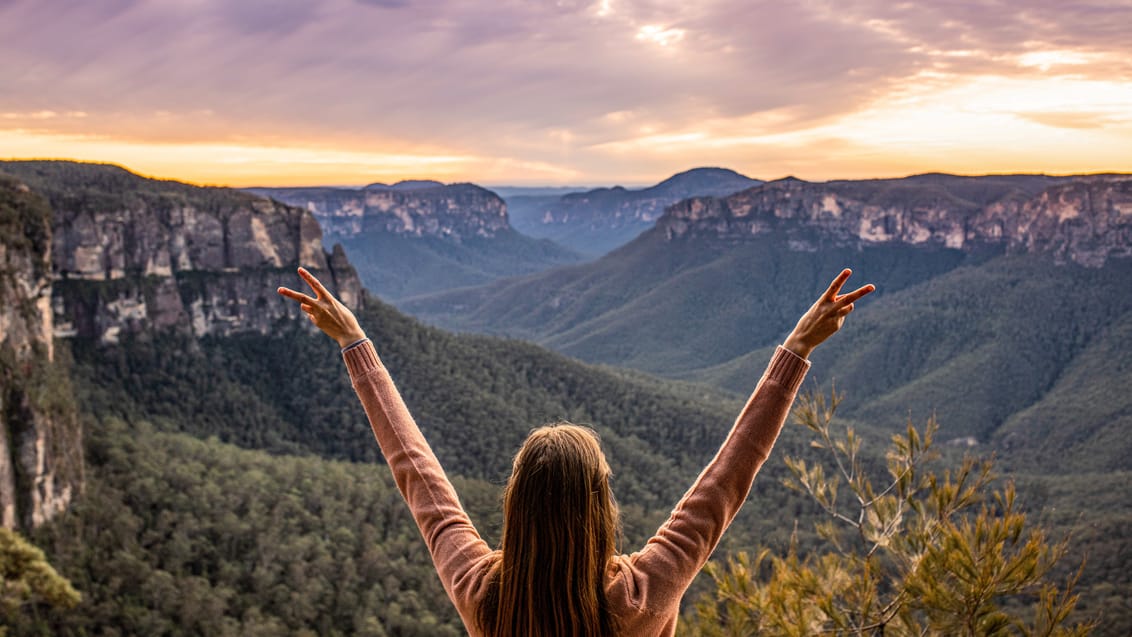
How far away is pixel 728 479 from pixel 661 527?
28cm

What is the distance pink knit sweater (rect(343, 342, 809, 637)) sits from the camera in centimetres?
241

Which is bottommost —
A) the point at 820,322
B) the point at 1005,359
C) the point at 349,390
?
the point at 1005,359

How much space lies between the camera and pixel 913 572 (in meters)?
5.98

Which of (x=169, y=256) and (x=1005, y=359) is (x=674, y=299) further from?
(x=169, y=256)

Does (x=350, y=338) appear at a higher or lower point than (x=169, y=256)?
higher

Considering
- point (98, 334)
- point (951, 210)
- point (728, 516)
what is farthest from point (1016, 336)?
point (728, 516)

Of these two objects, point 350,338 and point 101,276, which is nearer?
point 350,338

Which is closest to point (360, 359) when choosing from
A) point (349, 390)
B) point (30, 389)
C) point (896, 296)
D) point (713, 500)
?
point (713, 500)

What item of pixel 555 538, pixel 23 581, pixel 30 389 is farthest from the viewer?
pixel 30 389

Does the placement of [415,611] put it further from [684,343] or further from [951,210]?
[951,210]

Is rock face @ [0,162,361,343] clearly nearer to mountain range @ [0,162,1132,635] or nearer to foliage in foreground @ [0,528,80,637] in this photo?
mountain range @ [0,162,1132,635]

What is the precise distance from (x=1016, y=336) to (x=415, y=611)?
89.8 meters

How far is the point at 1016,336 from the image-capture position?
94.2m

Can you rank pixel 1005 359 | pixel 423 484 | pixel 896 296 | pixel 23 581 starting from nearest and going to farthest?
pixel 423 484, pixel 23 581, pixel 1005 359, pixel 896 296
